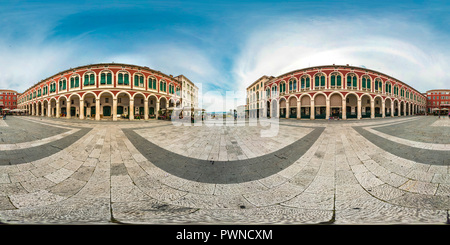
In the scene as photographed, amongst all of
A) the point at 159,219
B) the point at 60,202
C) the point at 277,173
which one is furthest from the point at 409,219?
the point at 60,202

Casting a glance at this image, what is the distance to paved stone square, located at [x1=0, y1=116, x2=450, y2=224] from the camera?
2.21 metres

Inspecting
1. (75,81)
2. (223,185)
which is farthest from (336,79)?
(75,81)

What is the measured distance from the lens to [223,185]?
294 cm

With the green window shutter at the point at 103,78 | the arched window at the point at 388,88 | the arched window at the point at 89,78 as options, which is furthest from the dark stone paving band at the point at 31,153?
the arched window at the point at 388,88

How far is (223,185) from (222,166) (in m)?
0.79

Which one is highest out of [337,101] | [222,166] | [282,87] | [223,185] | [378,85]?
[282,87]

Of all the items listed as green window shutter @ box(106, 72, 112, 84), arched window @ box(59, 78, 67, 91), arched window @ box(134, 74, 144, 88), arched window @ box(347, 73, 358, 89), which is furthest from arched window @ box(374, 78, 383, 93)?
arched window @ box(59, 78, 67, 91)

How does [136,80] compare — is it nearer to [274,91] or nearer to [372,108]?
[274,91]

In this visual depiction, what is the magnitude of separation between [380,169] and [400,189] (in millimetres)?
774

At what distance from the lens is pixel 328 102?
71.5 feet

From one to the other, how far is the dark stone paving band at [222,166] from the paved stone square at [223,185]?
23mm

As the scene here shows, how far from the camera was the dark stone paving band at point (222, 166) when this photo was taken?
3.20 metres

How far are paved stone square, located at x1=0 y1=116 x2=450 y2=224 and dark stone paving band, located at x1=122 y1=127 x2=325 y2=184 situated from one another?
2 centimetres

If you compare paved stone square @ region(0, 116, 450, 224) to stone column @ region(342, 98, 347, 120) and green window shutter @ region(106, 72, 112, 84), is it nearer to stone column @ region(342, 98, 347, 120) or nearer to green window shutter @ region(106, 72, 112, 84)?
green window shutter @ region(106, 72, 112, 84)
